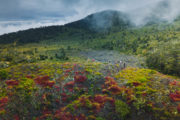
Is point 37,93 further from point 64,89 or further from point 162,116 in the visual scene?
point 162,116

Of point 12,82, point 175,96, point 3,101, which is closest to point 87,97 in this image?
point 3,101

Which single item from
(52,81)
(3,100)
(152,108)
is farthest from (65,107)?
(152,108)

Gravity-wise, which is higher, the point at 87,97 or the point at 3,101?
the point at 87,97

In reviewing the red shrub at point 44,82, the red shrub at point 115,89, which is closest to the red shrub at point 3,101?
the red shrub at point 44,82

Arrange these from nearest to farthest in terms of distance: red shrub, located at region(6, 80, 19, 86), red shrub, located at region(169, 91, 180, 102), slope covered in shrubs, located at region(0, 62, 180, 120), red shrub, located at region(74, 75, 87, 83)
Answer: slope covered in shrubs, located at region(0, 62, 180, 120) → red shrub, located at region(169, 91, 180, 102) → red shrub, located at region(6, 80, 19, 86) → red shrub, located at region(74, 75, 87, 83)

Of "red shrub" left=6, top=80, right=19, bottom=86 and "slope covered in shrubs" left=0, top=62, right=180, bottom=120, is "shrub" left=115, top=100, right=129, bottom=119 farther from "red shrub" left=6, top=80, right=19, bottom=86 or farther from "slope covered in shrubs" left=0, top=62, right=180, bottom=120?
"red shrub" left=6, top=80, right=19, bottom=86

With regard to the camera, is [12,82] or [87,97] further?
[12,82]

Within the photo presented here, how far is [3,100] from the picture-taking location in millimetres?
13836

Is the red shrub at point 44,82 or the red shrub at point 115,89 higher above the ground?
the red shrub at point 44,82

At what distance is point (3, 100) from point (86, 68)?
12.8 meters

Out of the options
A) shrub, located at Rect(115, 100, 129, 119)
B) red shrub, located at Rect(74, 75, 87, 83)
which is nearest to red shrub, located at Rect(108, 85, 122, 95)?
shrub, located at Rect(115, 100, 129, 119)

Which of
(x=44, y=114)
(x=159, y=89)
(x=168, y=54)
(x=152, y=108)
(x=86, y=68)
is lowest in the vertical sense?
(x=44, y=114)

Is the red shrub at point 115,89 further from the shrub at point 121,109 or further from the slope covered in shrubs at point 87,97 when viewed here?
the shrub at point 121,109

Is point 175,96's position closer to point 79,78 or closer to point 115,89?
point 115,89
